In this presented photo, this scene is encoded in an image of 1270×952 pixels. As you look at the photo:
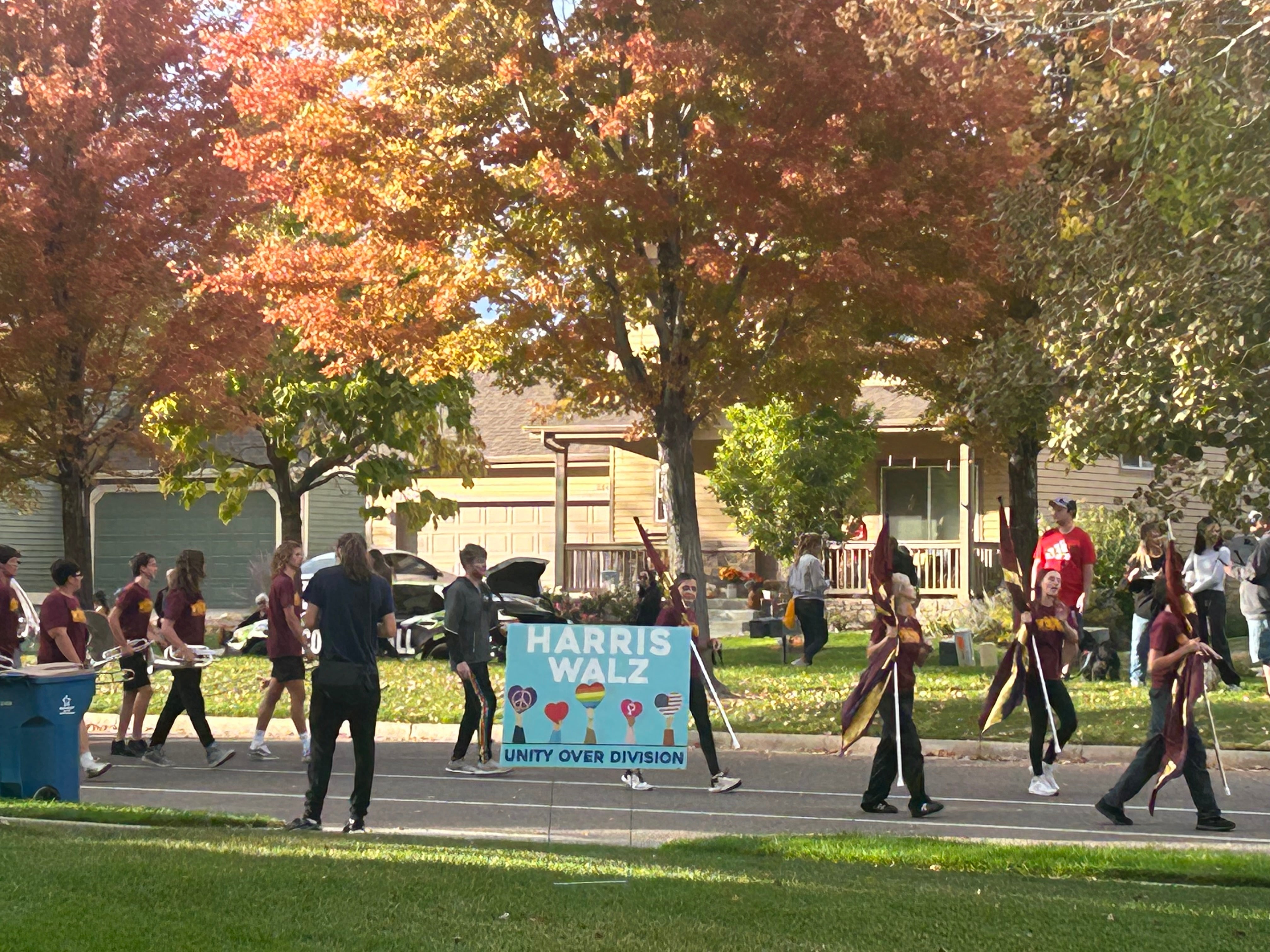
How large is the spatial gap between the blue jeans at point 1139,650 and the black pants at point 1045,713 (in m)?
5.26

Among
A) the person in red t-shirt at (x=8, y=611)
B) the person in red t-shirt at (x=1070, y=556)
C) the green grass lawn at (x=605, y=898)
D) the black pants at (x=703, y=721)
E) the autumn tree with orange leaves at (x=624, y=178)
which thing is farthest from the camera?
the autumn tree with orange leaves at (x=624, y=178)

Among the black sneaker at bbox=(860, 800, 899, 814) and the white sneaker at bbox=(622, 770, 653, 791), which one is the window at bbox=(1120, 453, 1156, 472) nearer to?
the white sneaker at bbox=(622, 770, 653, 791)

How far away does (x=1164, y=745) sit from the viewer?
973 cm

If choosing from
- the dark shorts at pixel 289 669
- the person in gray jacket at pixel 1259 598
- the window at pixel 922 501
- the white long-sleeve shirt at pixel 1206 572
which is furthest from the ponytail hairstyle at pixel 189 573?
the window at pixel 922 501

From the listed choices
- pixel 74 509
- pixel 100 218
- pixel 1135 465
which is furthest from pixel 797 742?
pixel 1135 465

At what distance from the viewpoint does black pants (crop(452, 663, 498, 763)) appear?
12.7 metres

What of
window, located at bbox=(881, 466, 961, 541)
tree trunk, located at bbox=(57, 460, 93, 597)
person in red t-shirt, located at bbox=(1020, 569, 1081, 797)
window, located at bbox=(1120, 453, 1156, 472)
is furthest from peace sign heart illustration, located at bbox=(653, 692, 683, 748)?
window, located at bbox=(1120, 453, 1156, 472)

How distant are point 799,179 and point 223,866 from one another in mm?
9740

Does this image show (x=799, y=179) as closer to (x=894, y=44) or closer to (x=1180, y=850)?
(x=894, y=44)

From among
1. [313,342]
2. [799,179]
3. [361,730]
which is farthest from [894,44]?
[361,730]

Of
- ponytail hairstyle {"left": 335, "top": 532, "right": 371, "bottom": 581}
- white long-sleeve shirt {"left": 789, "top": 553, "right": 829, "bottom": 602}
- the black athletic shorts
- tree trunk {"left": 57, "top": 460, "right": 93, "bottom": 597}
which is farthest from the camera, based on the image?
white long-sleeve shirt {"left": 789, "top": 553, "right": 829, "bottom": 602}

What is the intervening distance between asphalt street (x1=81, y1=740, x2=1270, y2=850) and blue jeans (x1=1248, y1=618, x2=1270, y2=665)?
326cm

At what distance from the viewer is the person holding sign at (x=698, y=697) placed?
11672 millimetres

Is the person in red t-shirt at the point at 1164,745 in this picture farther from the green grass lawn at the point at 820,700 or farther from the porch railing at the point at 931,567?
the porch railing at the point at 931,567
